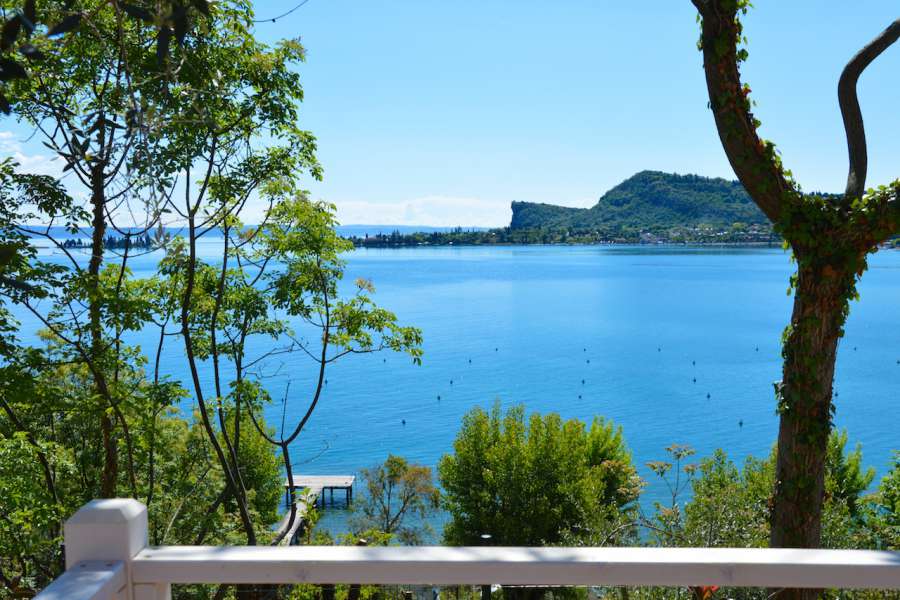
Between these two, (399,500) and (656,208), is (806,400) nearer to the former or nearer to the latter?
(399,500)

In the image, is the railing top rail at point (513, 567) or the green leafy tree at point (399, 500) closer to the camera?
the railing top rail at point (513, 567)

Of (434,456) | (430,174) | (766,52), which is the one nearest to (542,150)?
(430,174)

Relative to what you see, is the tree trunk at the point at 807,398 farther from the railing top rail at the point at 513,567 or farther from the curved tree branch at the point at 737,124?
the railing top rail at the point at 513,567

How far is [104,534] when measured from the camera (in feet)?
3.83

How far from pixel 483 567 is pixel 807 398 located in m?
2.82

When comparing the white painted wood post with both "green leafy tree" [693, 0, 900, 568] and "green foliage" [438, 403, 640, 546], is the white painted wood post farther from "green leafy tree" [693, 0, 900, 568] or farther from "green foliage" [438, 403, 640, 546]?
"green foliage" [438, 403, 640, 546]

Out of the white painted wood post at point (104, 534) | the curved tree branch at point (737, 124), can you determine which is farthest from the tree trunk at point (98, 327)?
the white painted wood post at point (104, 534)

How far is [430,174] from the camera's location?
8238cm

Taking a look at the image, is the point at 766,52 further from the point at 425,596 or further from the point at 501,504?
the point at 501,504

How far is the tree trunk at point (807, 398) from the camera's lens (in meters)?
3.33

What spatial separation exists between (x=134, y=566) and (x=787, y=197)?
3.23 meters

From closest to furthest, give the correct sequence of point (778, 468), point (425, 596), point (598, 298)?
point (425, 596), point (778, 468), point (598, 298)

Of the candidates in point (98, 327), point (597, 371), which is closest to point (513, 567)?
point (98, 327)

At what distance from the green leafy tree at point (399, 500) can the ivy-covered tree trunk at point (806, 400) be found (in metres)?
18.7
